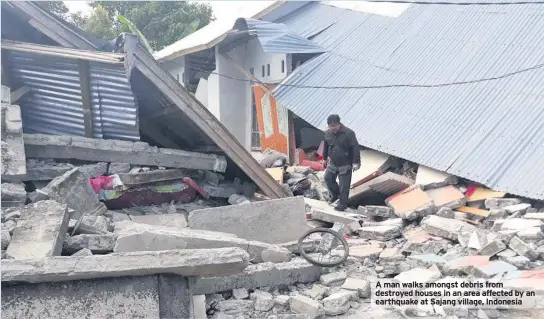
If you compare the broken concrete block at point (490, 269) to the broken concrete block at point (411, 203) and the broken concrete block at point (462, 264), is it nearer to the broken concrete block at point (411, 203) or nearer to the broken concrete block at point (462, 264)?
the broken concrete block at point (462, 264)

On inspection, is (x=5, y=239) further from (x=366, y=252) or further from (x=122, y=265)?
(x=366, y=252)

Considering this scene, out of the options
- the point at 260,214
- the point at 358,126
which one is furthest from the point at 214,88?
the point at 260,214

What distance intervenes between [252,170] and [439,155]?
10.1 feet

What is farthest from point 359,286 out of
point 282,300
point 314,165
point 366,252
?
point 314,165

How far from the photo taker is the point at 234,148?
6.59 meters

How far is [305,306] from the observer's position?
421 centimetres

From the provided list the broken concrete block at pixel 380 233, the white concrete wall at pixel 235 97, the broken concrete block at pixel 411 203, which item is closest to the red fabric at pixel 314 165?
the broken concrete block at pixel 411 203

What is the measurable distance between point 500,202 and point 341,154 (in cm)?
216

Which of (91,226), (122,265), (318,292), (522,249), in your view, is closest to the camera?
(122,265)

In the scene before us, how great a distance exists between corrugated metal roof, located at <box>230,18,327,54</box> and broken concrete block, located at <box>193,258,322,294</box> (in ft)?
25.0

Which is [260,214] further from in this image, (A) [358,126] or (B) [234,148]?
(A) [358,126]

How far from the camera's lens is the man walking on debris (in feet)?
23.8

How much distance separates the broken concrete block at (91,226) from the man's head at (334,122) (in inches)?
134

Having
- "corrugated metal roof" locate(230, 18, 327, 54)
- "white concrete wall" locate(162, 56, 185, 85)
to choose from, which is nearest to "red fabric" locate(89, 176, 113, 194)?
"corrugated metal roof" locate(230, 18, 327, 54)
